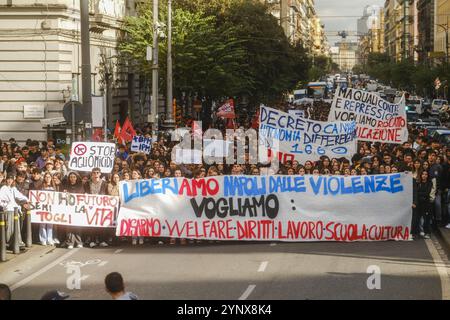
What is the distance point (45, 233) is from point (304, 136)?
8.68 meters

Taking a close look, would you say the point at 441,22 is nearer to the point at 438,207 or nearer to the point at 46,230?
the point at 438,207

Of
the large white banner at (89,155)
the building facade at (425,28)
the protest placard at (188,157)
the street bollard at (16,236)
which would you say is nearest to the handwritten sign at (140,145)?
the protest placard at (188,157)

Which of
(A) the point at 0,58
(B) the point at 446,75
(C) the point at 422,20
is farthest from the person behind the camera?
(C) the point at 422,20

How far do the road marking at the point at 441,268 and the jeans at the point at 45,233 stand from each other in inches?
260

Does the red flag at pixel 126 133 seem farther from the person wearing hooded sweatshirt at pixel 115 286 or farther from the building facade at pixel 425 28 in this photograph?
the building facade at pixel 425 28

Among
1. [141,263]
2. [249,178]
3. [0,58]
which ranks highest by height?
[0,58]

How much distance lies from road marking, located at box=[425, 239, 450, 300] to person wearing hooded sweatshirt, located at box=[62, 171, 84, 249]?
20.1 feet

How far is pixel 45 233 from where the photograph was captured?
18.9 m

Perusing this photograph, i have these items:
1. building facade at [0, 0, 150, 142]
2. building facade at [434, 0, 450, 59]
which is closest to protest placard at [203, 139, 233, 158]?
building facade at [0, 0, 150, 142]

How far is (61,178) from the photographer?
19.5 meters

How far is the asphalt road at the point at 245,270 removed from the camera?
14.0 m

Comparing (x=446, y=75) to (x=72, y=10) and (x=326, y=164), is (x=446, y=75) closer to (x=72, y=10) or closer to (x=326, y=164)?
(x=72, y=10)

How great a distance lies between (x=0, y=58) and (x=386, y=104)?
15.1 m
